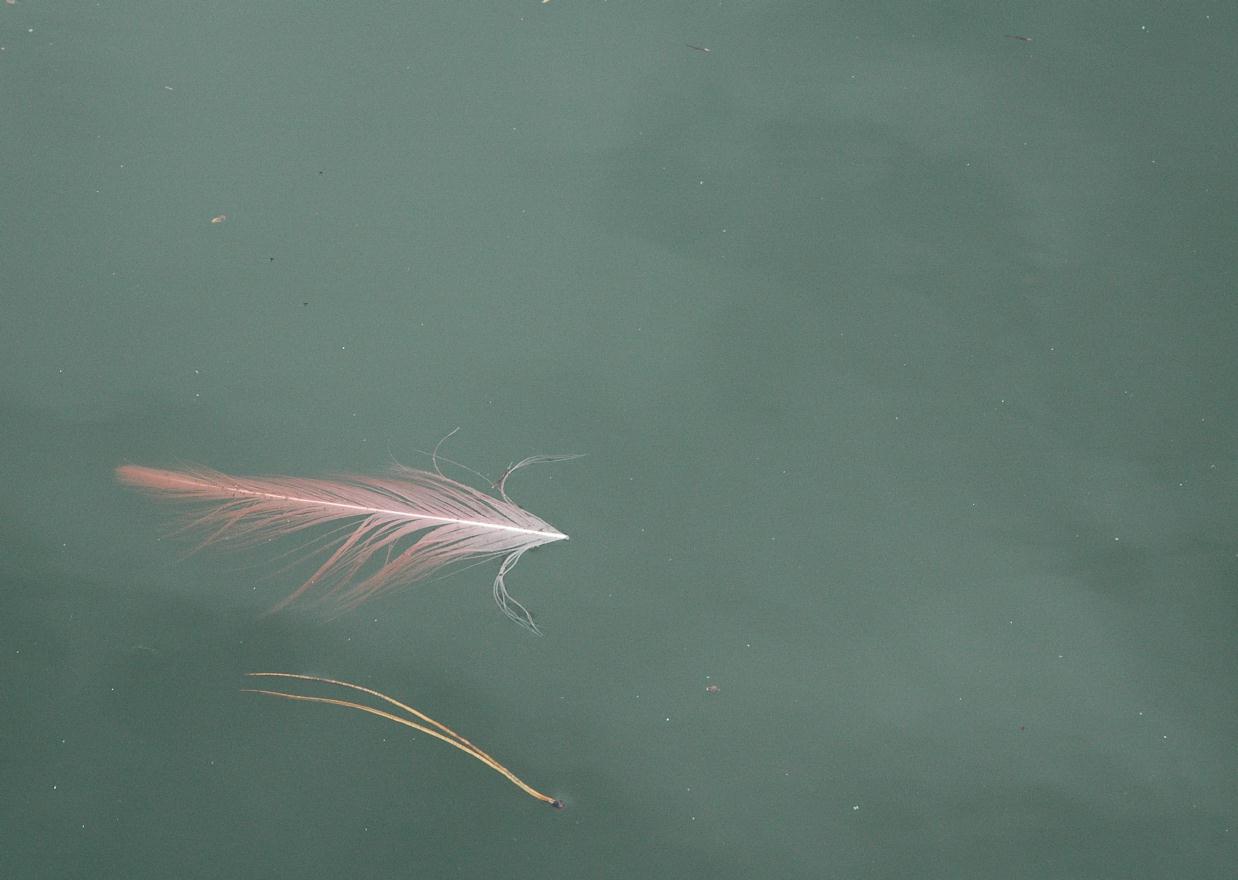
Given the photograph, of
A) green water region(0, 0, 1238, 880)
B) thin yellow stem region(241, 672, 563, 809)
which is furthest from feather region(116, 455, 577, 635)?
thin yellow stem region(241, 672, 563, 809)

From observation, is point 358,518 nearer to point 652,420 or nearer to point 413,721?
point 413,721

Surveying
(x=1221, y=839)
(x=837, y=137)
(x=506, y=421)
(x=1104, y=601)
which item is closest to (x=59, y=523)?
(x=506, y=421)

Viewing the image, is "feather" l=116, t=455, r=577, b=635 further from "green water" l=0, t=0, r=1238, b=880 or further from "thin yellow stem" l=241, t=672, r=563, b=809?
"thin yellow stem" l=241, t=672, r=563, b=809

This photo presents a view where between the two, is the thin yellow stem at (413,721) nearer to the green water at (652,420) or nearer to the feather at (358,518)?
the green water at (652,420)

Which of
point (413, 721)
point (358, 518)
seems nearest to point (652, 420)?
point (358, 518)

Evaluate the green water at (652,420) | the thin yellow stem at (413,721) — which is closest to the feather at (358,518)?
the green water at (652,420)
